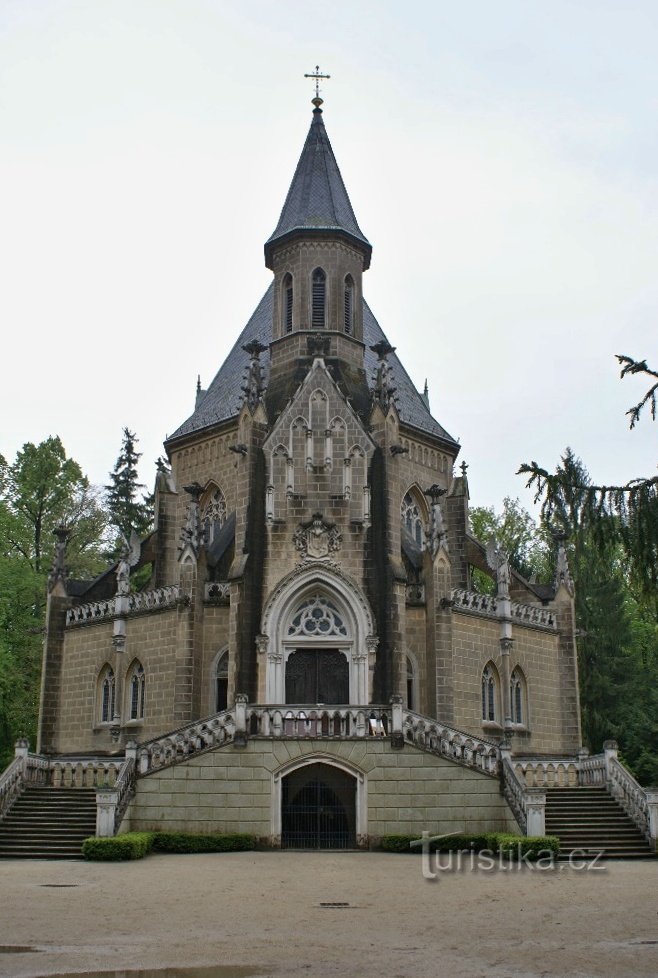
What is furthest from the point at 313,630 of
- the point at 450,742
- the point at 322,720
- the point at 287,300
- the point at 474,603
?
the point at 287,300

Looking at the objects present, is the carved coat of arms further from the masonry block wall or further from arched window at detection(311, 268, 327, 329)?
arched window at detection(311, 268, 327, 329)

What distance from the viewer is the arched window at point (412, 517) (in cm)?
3694

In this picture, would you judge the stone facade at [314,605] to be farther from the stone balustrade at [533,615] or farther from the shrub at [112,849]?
the shrub at [112,849]

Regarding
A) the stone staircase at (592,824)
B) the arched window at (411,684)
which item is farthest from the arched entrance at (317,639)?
the stone staircase at (592,824)

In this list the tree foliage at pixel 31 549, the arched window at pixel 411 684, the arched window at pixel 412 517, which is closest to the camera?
the arched window at pixel 411 684

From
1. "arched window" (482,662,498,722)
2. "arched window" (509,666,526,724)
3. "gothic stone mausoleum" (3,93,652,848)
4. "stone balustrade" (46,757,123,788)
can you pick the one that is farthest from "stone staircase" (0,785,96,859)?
"arched window" (509,666,526,724)

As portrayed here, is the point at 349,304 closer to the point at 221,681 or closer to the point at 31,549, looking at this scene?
the point at 221,681

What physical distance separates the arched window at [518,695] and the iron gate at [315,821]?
10.0 m

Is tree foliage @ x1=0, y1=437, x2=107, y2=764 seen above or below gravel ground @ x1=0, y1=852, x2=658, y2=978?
above

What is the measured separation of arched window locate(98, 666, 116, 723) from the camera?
113ft

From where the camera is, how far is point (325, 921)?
1366 cm


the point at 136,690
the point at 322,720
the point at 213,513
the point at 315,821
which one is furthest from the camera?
the point at 213,513

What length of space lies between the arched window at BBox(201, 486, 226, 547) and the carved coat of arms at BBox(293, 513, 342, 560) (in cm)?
755

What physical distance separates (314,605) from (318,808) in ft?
20.5
